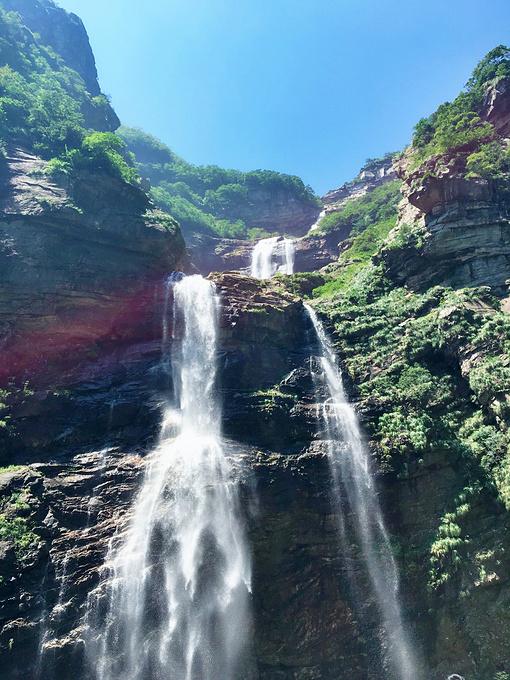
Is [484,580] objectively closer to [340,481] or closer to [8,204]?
[340,481]

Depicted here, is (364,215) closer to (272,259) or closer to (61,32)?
(272,259)

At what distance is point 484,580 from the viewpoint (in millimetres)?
14164

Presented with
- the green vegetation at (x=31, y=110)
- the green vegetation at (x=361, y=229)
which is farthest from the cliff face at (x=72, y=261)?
the green vegetation at (x=361, y=229)

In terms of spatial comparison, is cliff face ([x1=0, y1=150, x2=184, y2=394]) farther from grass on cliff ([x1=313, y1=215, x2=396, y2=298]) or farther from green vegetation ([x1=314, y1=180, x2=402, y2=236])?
green vegetation ([x1=314, y1=180, x2=402, y2=236])

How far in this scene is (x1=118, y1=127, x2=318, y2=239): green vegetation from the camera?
56.5m

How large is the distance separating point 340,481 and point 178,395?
7855 millimetres

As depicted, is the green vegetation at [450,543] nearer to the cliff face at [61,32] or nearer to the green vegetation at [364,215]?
the green vegetation at [364,215]

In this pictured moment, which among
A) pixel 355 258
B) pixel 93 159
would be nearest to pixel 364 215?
pixel 355 258

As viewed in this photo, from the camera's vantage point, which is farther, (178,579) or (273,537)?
(273,537)

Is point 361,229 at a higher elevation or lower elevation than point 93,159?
higher

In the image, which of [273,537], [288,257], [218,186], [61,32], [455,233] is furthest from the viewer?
[61,32]

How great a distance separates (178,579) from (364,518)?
21.2 ft

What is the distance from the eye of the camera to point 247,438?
18.4 meters

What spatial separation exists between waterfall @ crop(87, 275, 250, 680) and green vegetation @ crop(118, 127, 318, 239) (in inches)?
1482
